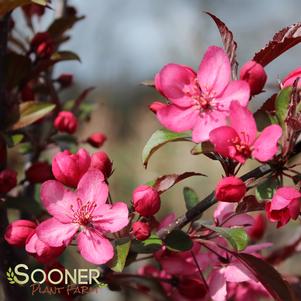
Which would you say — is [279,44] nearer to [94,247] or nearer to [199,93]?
[199,93]

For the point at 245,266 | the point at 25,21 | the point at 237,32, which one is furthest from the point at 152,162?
the point at 237,32

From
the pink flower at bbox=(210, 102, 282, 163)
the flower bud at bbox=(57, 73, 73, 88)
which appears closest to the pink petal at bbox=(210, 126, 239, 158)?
the pink flower at bbox=(210, 102, 282, 163)


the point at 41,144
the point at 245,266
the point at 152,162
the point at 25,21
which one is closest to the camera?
the point at 245,266

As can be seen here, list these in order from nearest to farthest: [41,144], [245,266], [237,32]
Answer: [245,266] < [41,144] < [237,32]

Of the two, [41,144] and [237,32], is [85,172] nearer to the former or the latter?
[41,144]

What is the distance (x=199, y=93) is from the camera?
100 centimetres

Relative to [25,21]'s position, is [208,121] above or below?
below

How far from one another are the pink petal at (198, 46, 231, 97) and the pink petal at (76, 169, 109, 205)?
22cm

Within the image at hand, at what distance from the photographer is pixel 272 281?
3.32 feet

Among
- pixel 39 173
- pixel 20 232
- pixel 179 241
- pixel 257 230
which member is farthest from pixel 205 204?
pixel 257 230

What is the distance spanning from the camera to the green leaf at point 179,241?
1.00m

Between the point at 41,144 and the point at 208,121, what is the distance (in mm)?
651

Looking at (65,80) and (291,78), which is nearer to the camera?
(291,78)

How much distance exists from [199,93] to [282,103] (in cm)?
13
